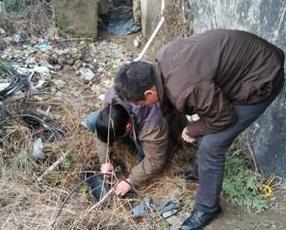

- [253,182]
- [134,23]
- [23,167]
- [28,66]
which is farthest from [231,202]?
[134,23]

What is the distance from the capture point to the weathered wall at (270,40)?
3.62 meters

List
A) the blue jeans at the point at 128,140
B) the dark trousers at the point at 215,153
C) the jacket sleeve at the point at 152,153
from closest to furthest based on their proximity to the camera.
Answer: the dark trousers at the point at 215,153 < the jacket sleeve at the point at 152,153 < the blue jeans at the point at 128,140

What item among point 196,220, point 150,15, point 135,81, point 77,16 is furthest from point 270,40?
point 77,16

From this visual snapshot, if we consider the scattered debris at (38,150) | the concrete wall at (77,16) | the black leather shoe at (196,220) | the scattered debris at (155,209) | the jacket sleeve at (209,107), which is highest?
the jacket sleeve at (209,107)

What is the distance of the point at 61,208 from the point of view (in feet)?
11.4

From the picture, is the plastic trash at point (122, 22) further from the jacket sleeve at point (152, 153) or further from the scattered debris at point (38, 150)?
the jacket sleeve at point (152, 153)

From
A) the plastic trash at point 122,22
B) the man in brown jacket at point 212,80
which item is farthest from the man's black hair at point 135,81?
the plastic trash at point 122,22

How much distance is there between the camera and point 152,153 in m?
3.74

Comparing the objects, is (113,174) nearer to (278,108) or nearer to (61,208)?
(61,208)

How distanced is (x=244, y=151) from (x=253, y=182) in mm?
373

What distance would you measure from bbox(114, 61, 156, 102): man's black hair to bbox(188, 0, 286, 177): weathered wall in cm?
109

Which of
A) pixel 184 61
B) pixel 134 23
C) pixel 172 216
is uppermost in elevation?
pixel 184 61

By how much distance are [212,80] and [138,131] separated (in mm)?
937

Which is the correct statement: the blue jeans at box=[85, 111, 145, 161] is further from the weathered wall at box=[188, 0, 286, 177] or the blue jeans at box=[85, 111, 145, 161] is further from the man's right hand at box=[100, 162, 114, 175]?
the weathered wall at box=[188, 0, 286, 177]
